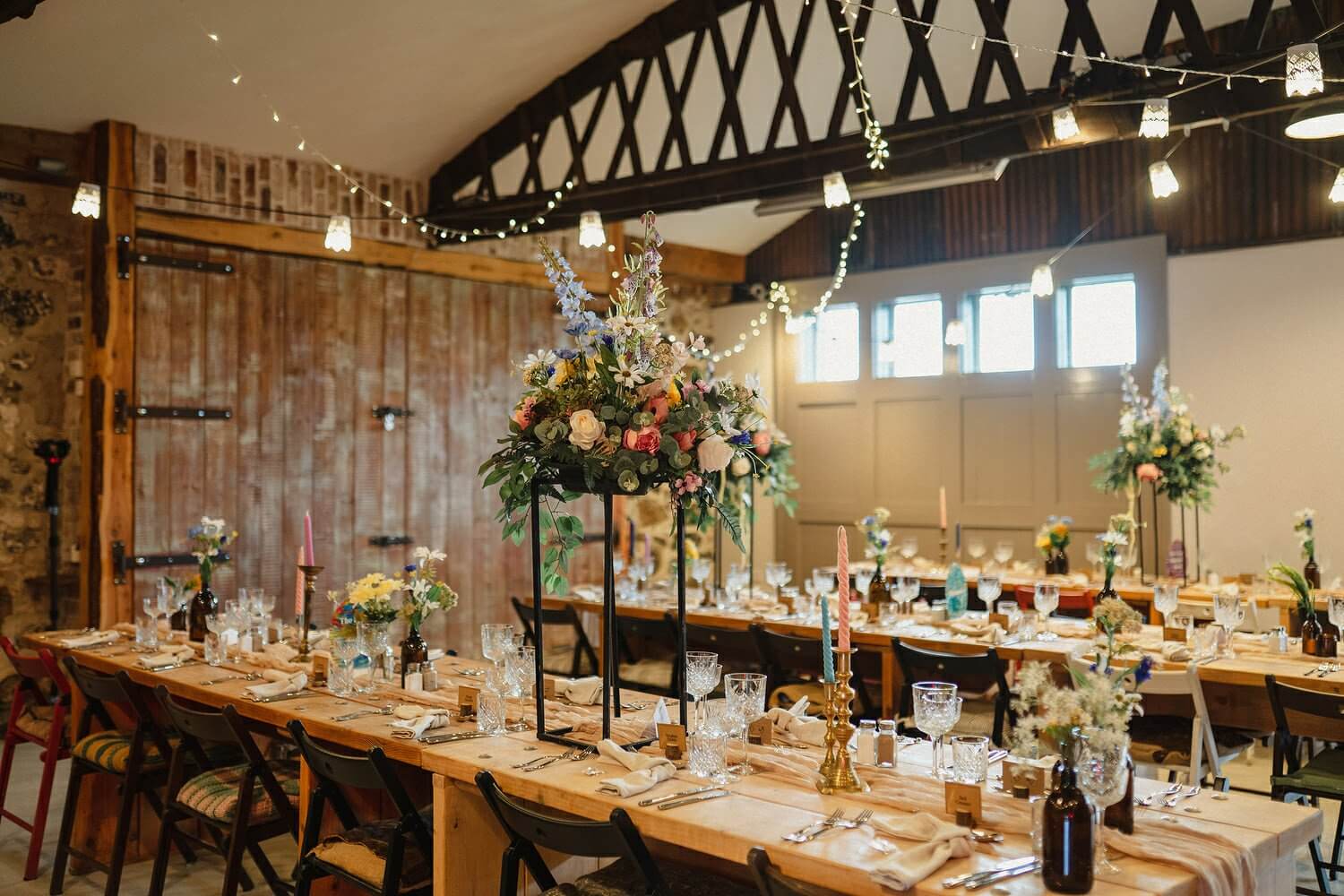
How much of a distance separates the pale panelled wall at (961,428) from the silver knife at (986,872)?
6565 mm

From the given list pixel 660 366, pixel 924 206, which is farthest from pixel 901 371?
pixel 660 366

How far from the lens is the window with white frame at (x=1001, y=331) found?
8.75m

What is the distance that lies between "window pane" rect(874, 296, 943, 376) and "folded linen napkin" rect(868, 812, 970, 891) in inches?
283

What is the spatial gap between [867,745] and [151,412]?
5.15 meters

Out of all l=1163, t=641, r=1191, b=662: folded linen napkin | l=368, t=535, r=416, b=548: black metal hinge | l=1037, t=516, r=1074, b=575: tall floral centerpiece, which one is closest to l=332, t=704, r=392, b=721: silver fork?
l=1163, t=641, r=1191, b=662: folded linen napkin

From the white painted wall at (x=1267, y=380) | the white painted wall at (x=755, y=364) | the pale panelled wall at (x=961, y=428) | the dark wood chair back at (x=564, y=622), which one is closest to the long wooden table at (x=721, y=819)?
the dark wood chair back at (x=564, y=622)

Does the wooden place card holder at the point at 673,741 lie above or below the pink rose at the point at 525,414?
below

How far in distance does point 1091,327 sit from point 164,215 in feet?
21.2

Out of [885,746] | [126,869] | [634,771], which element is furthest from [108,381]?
[885,746]

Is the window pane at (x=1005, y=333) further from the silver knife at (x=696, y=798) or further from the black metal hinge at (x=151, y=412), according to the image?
the silver knife at (x=696, y=798)

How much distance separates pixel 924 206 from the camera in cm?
925

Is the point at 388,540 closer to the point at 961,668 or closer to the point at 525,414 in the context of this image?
the point at 961,668

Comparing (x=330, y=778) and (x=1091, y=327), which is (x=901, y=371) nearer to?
(x=1091, y=327)

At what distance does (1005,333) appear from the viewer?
29.1ft
